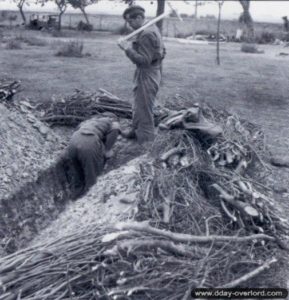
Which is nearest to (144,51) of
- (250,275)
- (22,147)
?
(22,147)

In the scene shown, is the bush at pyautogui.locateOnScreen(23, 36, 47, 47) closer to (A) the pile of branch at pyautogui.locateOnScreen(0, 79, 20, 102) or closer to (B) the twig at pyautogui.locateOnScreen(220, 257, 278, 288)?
(A) the pile of branch at pyautogui.locateOnScreen(0, 79, 20, 102)

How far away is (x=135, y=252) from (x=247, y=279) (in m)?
0.86

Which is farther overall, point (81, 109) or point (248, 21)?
point (248, 21)

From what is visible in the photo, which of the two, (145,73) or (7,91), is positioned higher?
(145,73)

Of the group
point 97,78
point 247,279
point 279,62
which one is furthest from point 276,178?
point 279,62

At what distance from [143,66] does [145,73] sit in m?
0.10

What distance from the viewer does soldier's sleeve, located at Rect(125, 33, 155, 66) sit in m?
5.94

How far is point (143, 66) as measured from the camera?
20.2 ft

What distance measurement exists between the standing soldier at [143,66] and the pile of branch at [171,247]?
4.07ft

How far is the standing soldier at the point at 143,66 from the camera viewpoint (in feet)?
19.5

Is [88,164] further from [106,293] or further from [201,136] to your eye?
[106,293]

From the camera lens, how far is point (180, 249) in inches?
139

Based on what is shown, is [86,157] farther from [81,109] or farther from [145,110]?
[81,109]

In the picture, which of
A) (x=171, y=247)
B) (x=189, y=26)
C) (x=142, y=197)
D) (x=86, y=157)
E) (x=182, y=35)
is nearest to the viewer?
(x=171, y=247)
